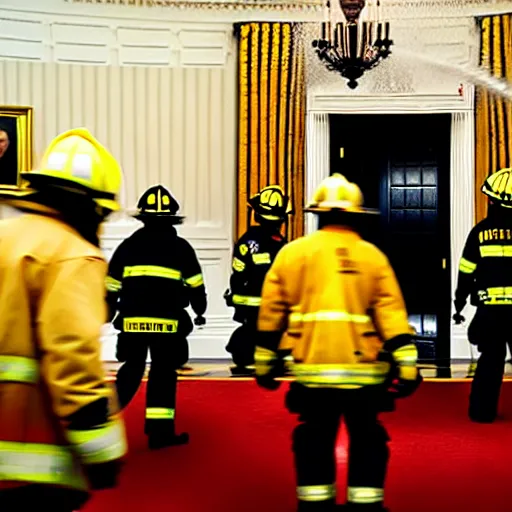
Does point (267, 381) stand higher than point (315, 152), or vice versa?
point (315, 152)

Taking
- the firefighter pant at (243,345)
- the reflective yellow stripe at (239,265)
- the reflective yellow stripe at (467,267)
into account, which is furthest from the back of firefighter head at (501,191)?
the firefighter pant at (243,345)

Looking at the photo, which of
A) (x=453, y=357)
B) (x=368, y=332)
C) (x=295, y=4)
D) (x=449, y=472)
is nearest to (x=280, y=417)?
(x=449, y=472)

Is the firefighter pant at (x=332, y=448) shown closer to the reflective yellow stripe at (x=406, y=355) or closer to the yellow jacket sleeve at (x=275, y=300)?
the reflective yellow stripe at (x=406, y=355)

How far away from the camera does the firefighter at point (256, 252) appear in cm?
706

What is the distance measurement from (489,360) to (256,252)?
6.97ft

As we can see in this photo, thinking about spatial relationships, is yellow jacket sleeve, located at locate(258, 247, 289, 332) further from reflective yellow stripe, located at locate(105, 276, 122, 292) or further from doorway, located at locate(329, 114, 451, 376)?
doorway, located at locate(329, 114, 451, 376)

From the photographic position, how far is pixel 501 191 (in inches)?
233

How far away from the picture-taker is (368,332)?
12.1 ft

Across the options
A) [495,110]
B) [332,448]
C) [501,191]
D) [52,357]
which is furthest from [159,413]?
[495,110]

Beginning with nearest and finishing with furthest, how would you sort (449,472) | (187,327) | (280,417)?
(449,472)
(187,327)
(280,417)

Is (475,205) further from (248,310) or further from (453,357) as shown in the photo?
(248,310)

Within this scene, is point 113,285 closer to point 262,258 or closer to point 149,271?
point 149,271

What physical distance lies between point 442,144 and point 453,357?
7.91 feet

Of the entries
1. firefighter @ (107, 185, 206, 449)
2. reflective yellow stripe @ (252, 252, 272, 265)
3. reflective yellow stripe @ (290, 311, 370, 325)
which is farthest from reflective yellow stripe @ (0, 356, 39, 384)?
reflective yellow stripe @ (252, 252, 272, 265)
